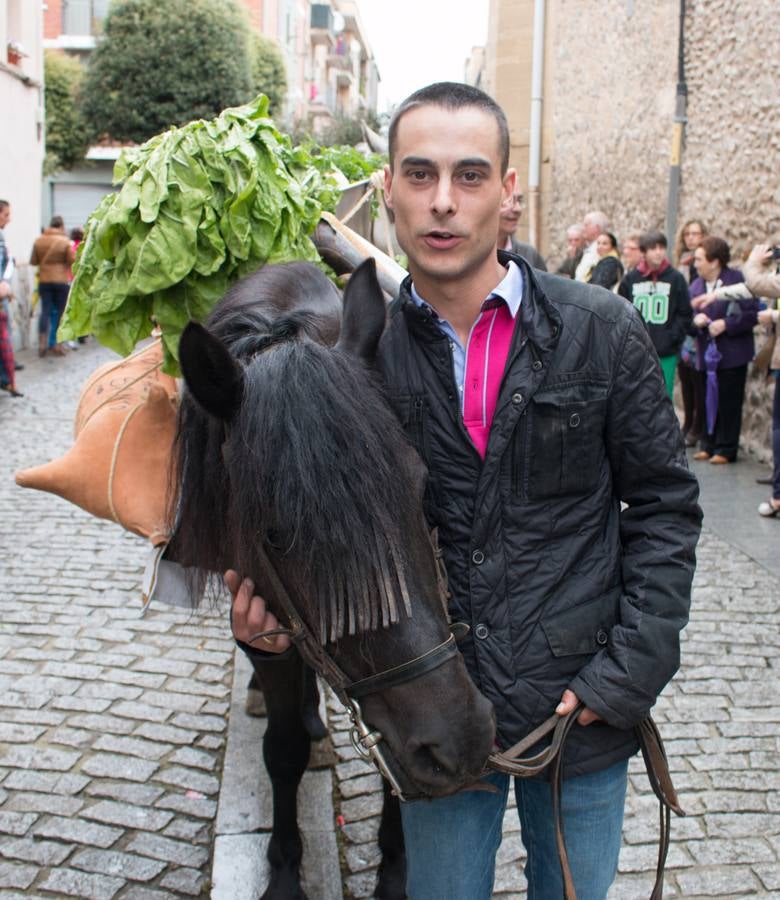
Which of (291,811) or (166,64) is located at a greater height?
(166,64)

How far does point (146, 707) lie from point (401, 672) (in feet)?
9.16

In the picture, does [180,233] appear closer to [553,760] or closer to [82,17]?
[553,760]

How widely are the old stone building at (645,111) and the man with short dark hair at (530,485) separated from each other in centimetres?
797

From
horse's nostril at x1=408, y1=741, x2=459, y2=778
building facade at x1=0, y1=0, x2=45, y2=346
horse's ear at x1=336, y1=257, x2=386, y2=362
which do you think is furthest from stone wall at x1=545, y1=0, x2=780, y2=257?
building facade at x1=0, y1=0, x2=45, y2=346

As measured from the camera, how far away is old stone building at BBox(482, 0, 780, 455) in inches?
386

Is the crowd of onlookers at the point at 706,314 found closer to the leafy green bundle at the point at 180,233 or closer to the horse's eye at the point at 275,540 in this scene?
the leafy green bundle at the point at 180,233

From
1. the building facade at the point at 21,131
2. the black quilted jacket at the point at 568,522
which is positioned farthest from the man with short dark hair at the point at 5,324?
the black quilted jacket at the point at 568,522

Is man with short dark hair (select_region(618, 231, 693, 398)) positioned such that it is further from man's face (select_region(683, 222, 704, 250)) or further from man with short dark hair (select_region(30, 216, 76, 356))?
man with short dark hair (select_region(30, 216, 76, 356))

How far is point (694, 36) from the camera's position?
11.9 metres

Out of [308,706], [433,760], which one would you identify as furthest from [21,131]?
[433,760]

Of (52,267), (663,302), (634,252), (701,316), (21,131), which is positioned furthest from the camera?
(21,131)

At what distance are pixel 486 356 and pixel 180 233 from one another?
1443mm

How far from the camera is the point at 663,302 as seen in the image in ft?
29.4

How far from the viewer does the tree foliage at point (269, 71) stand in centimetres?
3535
